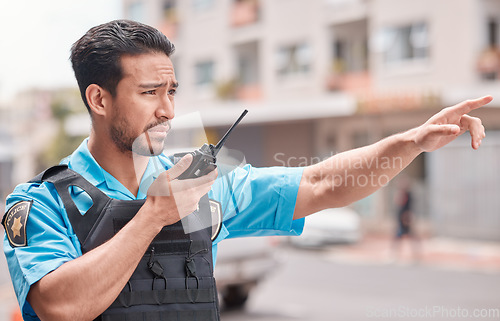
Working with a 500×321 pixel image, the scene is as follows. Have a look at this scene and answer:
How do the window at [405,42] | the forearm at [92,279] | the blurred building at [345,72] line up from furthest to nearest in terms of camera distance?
the window at [405,42] → the blurred building at [345,72] → the forearm at [92,279]

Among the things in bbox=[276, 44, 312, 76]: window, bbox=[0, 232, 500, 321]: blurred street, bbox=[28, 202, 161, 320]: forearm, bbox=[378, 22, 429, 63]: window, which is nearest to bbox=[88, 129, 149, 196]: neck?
bbox=[28, 202, 161, 320]: forearm

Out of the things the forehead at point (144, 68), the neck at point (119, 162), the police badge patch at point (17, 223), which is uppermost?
the forehead at point (144, 68)

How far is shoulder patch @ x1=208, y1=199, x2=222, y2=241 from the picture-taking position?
1781 mm

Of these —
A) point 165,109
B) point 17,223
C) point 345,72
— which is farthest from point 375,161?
point 345,72

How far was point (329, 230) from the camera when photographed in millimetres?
14672

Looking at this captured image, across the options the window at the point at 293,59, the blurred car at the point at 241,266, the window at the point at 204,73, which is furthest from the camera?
the window at the point at 204,73

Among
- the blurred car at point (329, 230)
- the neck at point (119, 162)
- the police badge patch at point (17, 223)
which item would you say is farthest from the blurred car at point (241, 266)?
the blurred car at point (329, 230)

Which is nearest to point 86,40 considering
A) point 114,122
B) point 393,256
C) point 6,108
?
point 114,122

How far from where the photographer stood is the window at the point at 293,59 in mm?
20172

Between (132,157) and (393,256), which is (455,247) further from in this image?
(132,157)

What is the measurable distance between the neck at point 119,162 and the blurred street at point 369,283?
5919 mm

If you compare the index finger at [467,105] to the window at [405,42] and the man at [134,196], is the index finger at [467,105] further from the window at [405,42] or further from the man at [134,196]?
the window at [405,42]

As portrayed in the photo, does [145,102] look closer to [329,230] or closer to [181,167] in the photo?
[181,167]

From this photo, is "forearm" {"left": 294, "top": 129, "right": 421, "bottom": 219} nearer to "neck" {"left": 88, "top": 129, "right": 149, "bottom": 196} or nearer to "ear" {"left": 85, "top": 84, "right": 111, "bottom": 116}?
"neck" {"left": 88, "top": 129, "right": 149, "bottom": 196}
